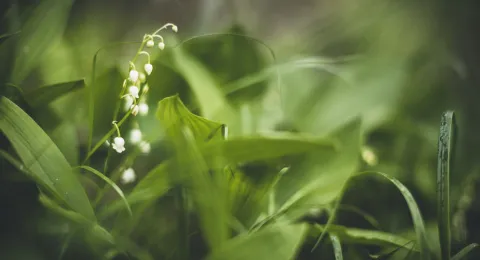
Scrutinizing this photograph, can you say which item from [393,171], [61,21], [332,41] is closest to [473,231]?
[393,171]

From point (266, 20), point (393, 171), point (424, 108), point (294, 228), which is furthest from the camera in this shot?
point (266, 20)

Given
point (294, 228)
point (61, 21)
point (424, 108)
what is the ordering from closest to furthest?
point (294, 228)
point (61, 21)
point (424, 108)

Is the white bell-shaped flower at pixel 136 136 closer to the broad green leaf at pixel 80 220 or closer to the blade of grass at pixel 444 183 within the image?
the broad green leaf at pixel 80 220

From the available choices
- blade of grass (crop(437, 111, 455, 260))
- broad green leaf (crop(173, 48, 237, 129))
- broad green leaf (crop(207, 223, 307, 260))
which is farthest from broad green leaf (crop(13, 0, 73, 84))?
blade of grass (crop(437, 111, 455, 260))

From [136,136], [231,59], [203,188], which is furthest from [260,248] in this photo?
[231,59]

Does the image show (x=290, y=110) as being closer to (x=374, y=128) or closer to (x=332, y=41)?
(x=374, y=128)

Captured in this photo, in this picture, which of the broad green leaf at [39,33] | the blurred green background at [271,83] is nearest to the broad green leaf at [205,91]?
the blurred green background at [271,83]

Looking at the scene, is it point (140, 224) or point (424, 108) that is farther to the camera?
point (424, 108)

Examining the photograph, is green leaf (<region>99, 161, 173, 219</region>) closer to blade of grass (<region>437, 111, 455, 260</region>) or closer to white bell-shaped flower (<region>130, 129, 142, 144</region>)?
white bell-shaped flower (<region>130, 129, 142, 144</region>)
